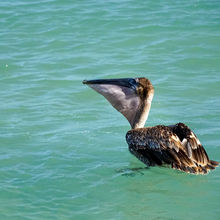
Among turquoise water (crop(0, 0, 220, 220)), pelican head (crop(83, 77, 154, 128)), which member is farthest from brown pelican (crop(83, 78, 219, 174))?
turquoise water (crop(0, 0, 220, 220))

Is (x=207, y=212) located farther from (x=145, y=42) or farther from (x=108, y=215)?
(x=145, y=42)

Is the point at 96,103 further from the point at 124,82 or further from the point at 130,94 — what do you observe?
the point at 124,82

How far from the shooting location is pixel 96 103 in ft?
31.3

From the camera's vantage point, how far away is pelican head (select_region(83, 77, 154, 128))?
748 cm

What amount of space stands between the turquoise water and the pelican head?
1.42 feet

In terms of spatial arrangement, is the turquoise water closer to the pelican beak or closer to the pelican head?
the pelican head

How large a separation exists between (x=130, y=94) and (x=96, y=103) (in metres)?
1.94

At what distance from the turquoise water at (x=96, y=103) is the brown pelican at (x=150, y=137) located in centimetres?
15

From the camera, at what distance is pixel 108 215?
5.99m

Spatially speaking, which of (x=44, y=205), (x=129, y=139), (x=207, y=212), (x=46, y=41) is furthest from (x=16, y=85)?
(x=207, y=212)

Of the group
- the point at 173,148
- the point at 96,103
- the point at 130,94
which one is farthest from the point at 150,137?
the point at 96,103

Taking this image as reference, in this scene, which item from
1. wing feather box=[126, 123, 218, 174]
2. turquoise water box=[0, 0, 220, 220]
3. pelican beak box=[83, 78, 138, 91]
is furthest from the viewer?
pelican beak box=[83, 78, 138, 91]

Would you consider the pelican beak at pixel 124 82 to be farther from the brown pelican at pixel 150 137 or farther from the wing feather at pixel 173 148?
the wing feather at pixel 173 148

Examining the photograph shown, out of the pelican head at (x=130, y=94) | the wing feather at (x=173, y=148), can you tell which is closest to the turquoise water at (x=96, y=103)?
the wing feather at (x=173, y=148)
